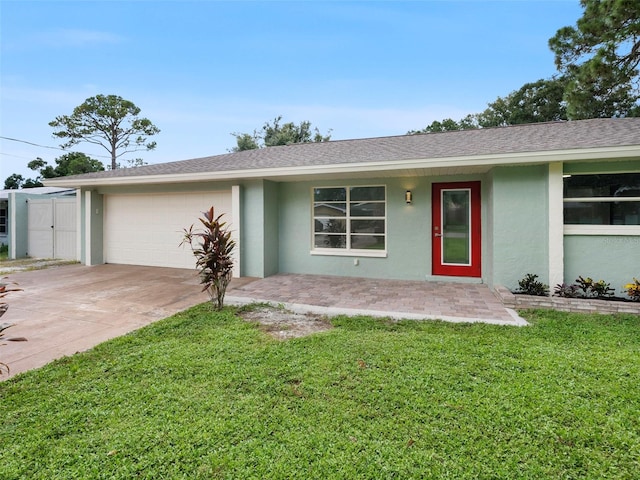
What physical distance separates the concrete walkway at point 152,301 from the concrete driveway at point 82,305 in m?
0.01

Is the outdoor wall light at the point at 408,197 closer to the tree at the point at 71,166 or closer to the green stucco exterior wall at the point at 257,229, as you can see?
the green stucco exterior wall at the point at 257,229

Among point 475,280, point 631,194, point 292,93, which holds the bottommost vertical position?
point 475,280

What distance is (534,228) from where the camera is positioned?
19.4 ft

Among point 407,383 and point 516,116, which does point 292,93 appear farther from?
point 407,383

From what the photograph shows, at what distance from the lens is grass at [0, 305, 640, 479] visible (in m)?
1.94

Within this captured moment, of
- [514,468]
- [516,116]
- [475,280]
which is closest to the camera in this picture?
[514,468]

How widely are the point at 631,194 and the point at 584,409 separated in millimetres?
4979

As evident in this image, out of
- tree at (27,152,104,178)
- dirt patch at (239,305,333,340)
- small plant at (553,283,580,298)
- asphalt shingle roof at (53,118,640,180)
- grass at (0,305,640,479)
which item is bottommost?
grass at (0,305,640,479)

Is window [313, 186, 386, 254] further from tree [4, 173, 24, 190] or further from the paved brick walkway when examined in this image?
tree [4, 173, 24, 190]

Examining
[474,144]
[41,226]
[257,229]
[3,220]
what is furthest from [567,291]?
[3,220]

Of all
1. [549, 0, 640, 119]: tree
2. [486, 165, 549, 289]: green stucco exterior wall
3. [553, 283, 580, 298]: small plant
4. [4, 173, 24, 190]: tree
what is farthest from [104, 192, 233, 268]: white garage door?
[4, 173, 24, 190]: tree

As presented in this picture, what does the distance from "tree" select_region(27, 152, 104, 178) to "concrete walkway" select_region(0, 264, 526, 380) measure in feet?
72.4

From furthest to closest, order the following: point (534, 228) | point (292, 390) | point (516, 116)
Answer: point (516, 116), point (534, 228), point (292, 390)

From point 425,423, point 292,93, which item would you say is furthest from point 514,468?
point 292,93
